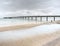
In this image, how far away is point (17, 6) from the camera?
206 inches

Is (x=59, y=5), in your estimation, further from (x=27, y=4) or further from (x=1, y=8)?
(x=1, y=8)

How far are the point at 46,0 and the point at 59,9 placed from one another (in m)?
0.69

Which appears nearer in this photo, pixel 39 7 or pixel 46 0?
pixel 46 0

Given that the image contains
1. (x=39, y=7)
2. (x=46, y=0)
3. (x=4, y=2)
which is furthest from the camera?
(x=39, y=7)

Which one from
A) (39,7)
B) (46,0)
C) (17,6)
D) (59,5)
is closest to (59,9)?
(59,5)

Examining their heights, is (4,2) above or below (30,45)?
above

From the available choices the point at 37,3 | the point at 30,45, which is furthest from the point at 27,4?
the point at 30,45

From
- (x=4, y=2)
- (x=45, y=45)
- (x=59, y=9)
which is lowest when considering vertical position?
(x=45, y=45)

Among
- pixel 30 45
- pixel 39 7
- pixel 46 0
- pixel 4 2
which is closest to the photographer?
pixel 30 45

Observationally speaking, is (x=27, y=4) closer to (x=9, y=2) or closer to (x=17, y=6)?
(x=17, y=6)

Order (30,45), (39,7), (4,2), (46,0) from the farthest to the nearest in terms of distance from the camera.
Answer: (39,7), (46,0), (4,2), (30,45)

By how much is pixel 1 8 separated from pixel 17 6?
73 centimetres

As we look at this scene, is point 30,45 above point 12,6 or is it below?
below

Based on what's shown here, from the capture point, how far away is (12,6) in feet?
17.6
